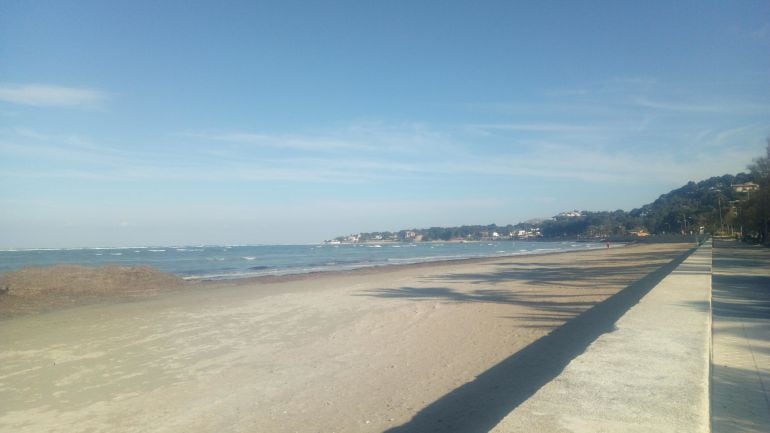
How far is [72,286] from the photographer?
827 inches

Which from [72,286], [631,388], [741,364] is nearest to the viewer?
[631,388]

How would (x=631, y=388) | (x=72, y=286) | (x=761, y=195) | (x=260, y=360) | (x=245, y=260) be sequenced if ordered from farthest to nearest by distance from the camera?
(x=245, y=260) → (x=761, y=195) → (x=72, y=286) → (x=260, y=360) → (x=631, y=388)

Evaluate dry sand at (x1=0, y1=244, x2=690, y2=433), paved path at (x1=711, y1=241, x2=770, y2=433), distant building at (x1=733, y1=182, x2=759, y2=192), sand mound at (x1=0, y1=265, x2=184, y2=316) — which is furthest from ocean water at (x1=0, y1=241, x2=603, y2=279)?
paved path at (x1=711, y1=241, x2=770, y2=433)

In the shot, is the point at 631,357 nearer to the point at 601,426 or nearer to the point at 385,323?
the point at 601,426

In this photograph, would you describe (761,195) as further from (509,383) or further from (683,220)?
(683,220)

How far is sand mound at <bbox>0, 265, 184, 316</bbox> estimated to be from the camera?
17688mm

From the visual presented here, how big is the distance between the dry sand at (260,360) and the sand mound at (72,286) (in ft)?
9.20

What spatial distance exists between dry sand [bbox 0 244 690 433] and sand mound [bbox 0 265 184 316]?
2805 millimetres

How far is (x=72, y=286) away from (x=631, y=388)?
74.7ft

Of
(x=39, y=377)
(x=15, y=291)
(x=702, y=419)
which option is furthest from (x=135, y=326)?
(x=702, y=419)

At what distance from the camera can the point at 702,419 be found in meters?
3.22

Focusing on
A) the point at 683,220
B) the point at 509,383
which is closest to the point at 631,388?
the point at 509,383

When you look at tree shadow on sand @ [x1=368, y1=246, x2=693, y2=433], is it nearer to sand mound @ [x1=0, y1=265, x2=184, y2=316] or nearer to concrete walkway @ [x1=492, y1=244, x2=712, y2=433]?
concrete walkway @ [x1=492, y1=244, x2=712, y2=433]

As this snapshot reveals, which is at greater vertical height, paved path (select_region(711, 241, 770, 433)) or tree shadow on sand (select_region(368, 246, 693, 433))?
paved path (select_region(711, 241, 770, 433))
